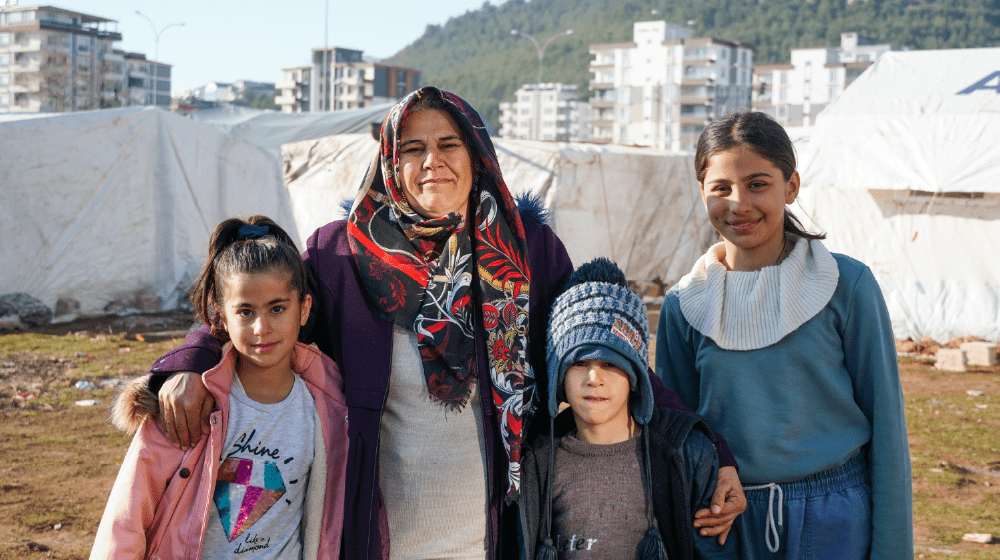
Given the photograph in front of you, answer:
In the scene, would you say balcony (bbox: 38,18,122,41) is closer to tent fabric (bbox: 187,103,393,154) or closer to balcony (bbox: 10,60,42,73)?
balcony (bbox: 10,60,42,73)

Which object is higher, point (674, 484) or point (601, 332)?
point (601, 332)

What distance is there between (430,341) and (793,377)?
0.75 meters

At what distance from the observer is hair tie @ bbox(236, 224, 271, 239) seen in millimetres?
1810

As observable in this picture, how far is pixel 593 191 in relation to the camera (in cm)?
1147

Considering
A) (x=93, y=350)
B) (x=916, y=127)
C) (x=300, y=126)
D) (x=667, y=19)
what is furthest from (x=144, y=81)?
(x=916, y=127)

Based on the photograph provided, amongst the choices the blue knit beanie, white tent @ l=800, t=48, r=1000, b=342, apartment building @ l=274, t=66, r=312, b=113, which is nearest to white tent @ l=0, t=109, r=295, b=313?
white tent @ l=800, t=48, r=1000, b=342

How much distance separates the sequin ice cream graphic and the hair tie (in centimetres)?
46

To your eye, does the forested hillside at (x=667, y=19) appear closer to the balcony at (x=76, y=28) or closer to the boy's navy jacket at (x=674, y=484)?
the balcony at (x=76, y=28)

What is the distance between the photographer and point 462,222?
6.19 ft

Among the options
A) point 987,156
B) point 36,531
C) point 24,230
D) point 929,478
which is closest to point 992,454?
point 929,478

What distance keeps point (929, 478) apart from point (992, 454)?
2.50 ft

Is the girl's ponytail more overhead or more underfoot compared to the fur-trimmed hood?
more overhead

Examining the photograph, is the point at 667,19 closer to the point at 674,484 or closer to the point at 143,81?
the point at 143,81

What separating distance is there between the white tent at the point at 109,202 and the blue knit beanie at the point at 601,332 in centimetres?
854
